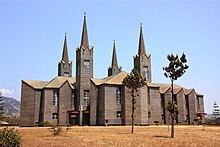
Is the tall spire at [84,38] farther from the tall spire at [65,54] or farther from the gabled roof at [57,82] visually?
the tall spire at [65,54]

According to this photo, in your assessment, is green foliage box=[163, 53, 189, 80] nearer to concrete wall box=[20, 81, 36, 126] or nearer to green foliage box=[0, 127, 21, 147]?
green foliage box=[0, 127, 21, 147]

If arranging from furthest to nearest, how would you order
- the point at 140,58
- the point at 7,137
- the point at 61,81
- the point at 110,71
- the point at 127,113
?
the point at 110,71 < the point at 140,58 < the point at 61,81 < the point at 127,113 < the point at 7,137

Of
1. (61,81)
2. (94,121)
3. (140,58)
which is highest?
Answer: (140,58)

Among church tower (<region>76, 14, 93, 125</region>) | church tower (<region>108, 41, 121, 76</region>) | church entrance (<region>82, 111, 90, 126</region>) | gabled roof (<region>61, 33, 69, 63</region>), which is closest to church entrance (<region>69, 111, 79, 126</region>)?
church tower (<region>76, 14, 93, 125</region>)

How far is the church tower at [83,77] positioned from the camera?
56.5 metres

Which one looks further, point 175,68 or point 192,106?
point 192,106

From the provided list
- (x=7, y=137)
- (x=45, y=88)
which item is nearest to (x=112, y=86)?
(x=45, y=88)

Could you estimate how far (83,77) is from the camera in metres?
57.5

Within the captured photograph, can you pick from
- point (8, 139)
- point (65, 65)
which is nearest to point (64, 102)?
point (65, 65)

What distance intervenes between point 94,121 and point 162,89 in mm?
22263

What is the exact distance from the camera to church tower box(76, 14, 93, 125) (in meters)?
56.5

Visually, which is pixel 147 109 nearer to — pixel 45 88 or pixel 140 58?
pixel 140 58

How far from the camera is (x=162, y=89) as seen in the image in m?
68.2

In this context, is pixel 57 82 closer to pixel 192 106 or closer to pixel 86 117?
pixel 86 117
